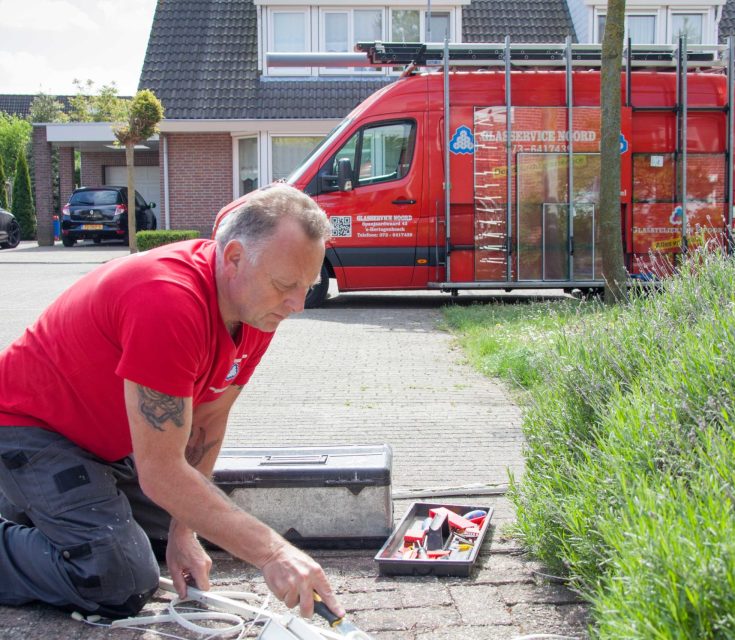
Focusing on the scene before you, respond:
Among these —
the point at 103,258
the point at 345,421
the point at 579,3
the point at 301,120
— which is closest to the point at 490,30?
the point at 579,3

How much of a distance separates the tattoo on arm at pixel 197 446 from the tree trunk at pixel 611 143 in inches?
317

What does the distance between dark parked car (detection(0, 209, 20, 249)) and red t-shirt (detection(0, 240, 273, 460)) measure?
27406 mm

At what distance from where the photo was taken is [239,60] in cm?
2483

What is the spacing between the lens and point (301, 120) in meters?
23.7

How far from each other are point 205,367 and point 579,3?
2417 centimetres

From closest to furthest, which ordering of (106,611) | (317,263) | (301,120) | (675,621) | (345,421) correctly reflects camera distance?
(675,621)
(317,263)
(106,611)
(345,421)
(301,120)

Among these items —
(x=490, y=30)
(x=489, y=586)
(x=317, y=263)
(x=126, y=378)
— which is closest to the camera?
(x=126, y=378)

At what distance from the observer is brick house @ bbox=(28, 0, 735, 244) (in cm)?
2406

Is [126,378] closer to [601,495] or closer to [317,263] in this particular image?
[317,263]

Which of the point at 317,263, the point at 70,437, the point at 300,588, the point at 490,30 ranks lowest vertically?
the point at 300,588

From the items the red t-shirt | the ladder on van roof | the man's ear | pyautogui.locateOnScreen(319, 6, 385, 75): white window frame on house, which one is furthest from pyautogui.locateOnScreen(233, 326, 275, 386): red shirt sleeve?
pyautogui.locateOnScreen(319, 6, 385, 75): white window frame on house

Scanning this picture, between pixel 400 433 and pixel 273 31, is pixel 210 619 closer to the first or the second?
pixel 400 433

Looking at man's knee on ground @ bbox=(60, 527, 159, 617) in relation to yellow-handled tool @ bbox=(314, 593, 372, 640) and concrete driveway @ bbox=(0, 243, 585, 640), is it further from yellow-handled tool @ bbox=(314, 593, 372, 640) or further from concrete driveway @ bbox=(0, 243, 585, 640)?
yellow-handled tool @ bbox=(314, 593, 372, 640)

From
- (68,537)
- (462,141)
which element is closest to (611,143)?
(462,141)
